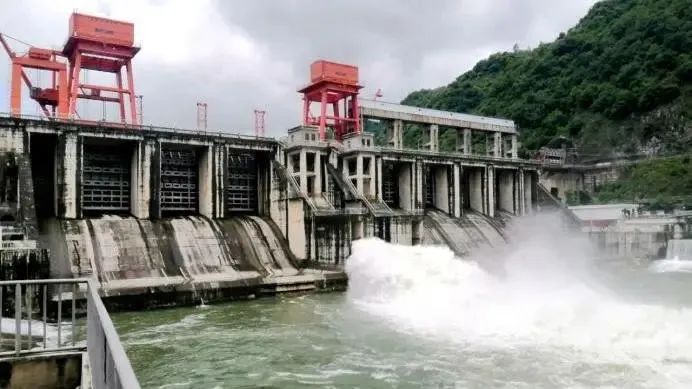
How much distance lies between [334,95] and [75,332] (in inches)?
1066

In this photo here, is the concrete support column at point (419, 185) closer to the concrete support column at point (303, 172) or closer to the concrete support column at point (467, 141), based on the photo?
the concrete support column at point (467, 141)

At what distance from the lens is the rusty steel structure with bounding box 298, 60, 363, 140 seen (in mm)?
30656

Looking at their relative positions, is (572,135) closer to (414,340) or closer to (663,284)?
(663,284)

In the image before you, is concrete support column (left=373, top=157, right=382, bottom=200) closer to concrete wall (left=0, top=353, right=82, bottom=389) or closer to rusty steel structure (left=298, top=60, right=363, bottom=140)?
rusty steel structure (left=298, top=60, right=363, bottom=140)

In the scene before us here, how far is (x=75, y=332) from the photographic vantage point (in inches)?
253

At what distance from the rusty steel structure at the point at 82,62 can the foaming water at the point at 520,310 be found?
1388 centimetres

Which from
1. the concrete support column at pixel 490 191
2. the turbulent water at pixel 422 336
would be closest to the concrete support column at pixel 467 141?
the concrete support column at pixel 490 191

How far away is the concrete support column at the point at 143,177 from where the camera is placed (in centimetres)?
2147

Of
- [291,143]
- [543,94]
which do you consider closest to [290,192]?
[291,143]

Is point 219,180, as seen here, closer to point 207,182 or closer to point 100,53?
point 207,182

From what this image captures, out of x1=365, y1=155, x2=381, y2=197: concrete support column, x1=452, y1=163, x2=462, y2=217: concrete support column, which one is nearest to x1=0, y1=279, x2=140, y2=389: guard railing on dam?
x1=365, y1=155, x2=381, y2=197: concrete support column

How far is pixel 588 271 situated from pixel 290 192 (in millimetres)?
15426

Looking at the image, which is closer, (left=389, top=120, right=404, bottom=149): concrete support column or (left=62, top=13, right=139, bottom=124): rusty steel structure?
(left=62, top=13, right=139, bottom=124): rusty steel structure

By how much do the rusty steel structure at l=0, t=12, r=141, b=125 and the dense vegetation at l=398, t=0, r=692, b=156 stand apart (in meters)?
37.9
